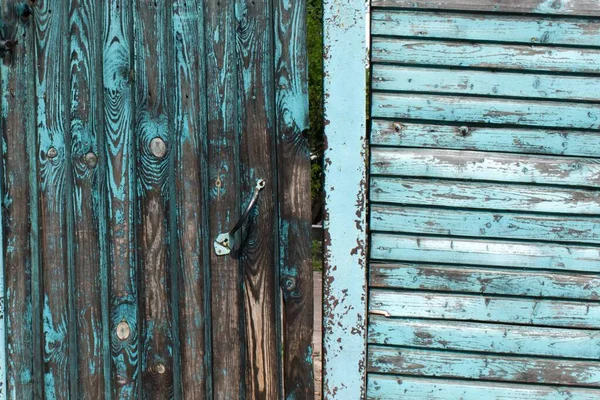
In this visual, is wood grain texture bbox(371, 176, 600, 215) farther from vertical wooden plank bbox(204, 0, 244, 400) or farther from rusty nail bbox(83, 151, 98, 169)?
rusty nail bbox(83, 151, 98, 169)

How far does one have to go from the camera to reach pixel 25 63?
229 centimetres

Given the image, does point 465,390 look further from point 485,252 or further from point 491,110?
point 491,110

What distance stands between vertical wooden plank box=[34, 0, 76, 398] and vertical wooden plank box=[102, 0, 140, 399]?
0.52 ft

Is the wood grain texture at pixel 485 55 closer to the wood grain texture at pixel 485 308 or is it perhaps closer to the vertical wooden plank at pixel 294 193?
the vertical wooden plank at pixel 294 193

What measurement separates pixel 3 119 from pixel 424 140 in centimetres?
151

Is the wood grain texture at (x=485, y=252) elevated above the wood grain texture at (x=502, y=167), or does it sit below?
below

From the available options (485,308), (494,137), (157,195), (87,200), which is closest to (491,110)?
(494,137)

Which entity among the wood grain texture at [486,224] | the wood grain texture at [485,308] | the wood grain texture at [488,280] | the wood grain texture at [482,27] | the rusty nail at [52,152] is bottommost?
the wood grain texture at [485,308]

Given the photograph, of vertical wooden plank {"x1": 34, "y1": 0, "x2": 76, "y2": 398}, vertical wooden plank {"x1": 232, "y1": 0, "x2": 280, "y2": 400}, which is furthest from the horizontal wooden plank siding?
vertical wooden plank {"x1": 34, "y1": 0, "x2": 76, "y2": 398}

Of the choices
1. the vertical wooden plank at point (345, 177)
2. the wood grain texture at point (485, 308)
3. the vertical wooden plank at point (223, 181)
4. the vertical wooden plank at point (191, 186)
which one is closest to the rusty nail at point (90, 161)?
the vertical wooden plank at point (191, 186)

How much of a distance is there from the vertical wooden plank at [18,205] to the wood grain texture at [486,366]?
127 centimetres

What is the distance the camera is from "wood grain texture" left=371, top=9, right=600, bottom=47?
2.22 metres

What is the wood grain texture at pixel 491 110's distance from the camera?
2.23 meters

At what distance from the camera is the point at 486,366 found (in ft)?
7.49
